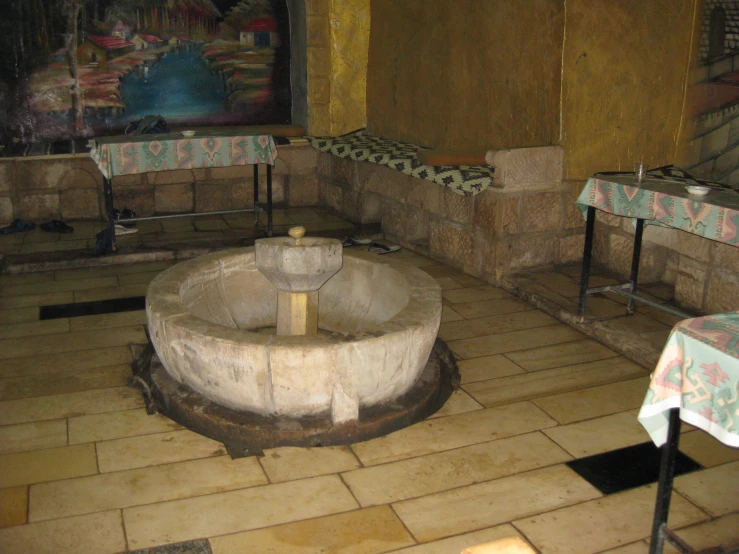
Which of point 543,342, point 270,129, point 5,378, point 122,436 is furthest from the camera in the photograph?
point 270,129

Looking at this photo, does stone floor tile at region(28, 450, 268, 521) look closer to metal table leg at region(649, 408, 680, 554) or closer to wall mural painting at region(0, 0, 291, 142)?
metal table leg at region(649, 408, 680, 554)

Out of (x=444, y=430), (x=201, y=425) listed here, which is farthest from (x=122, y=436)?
(x=444, y=430)

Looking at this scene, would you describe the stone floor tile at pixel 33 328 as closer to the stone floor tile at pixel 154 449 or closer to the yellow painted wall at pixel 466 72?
the stone floor tile at pixel 154 449

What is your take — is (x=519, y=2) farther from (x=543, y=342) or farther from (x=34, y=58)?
(x=34, y=58)

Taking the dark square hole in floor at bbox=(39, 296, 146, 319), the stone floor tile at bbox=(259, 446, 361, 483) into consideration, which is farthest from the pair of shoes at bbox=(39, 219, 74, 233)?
the stone floor tile at bbox=(259, 446, 361, 483)

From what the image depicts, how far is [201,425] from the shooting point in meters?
3.38

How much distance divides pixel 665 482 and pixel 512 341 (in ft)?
6.99

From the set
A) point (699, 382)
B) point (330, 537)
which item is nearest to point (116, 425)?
point (330, 537)

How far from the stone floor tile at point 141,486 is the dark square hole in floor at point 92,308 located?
2.01 metres

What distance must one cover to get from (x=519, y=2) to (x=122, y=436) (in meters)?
4.05

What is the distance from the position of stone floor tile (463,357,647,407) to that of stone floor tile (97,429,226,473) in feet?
4.51

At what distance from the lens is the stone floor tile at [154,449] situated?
3.17 m

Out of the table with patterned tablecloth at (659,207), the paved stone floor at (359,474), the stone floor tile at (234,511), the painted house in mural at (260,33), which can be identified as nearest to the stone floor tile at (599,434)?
the paved stone floor at (359,474)

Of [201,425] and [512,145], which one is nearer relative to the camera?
[201,425]
